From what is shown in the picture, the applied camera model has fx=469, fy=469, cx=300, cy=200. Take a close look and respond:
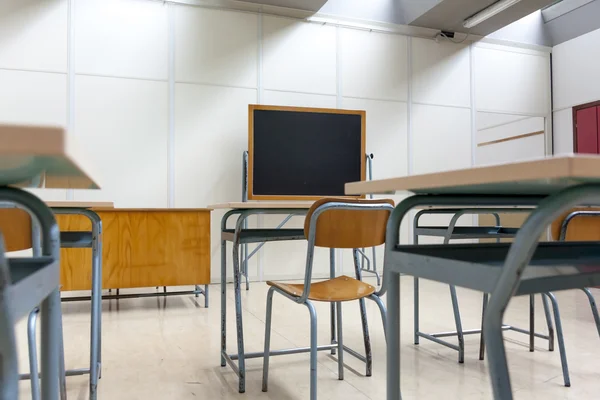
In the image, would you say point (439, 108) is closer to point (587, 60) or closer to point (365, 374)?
point (587, 60)

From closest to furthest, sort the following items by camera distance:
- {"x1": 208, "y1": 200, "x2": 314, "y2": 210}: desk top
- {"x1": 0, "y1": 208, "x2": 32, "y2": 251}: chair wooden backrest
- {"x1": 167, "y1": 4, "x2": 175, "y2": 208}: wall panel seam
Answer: {"x1": 0, "y1": 208, "x2": 32, "y2": 251}: chair wooden backrest < {"x1": 208, "y1": 200, "x2": 314, "y2": 210}: desk top < {"x1": 167, "y1": 4, "x2": 175, "y2": 208}: wall panel seam

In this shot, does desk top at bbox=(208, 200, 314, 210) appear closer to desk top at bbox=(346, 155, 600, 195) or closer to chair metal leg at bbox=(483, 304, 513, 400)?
desk top at bbox=(346, 155, 600, 195)

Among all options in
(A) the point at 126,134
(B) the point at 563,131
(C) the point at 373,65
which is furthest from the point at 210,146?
(B) the point at 563,131

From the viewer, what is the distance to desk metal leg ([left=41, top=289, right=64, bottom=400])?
2.90ft

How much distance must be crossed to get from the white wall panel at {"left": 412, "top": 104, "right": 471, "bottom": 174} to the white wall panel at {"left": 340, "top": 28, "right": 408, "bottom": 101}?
367 mm

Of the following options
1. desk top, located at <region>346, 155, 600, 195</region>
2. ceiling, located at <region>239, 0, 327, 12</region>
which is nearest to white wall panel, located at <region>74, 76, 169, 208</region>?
ceiling, located at <region>239, 0, 327, 12</region>

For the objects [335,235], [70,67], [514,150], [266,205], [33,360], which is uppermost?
[70,67]

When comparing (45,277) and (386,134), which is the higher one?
(386,134)

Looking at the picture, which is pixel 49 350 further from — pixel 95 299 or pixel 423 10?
pixel 423 10

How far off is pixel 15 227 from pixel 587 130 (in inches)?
241

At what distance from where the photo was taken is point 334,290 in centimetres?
183

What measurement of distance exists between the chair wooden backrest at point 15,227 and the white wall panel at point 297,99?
3.45 meters

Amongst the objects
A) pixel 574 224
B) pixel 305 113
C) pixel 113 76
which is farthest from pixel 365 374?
pixel 113 76

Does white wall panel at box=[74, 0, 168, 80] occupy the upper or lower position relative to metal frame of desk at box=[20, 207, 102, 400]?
upper
